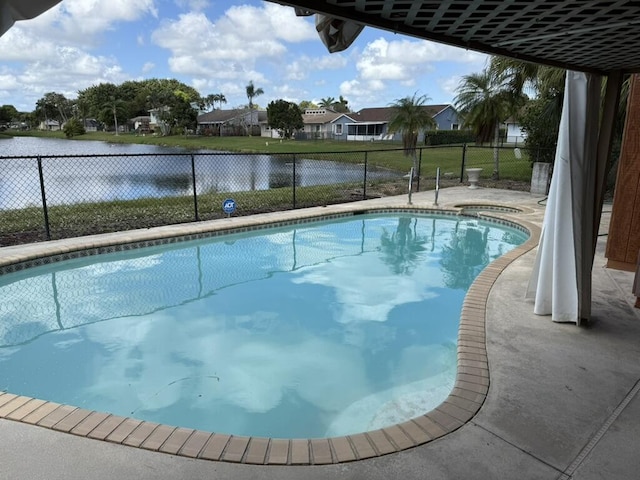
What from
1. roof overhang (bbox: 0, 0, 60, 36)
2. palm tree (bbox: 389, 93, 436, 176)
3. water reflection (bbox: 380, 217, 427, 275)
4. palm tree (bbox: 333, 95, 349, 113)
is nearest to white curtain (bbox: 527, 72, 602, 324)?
water reflection (bbox: 380, 217, 427, 275)

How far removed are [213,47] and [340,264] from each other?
56642 mm

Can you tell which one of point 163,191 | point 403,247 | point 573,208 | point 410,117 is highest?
point 410,117

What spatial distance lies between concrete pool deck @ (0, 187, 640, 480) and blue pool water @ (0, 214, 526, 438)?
23.6 inches

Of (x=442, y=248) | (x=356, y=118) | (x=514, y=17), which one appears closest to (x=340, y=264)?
(x=442, y=248)

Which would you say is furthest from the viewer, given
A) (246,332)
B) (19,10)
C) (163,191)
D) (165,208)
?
(163,191)

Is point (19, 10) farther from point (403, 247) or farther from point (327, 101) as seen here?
point (327, 101)

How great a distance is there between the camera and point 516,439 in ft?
6.82

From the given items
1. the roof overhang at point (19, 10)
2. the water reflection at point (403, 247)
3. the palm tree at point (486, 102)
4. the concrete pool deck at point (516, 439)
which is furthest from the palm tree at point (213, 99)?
the roof overhang at point (19, 10)

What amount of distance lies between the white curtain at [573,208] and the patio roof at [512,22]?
448mm

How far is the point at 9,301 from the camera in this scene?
15.0 ft

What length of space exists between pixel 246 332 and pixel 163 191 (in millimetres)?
9200

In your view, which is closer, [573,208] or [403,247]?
[573,208]

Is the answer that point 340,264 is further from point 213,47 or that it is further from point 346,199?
point 213,47

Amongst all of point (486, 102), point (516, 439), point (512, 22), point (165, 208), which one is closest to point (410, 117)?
point (486, 102)
